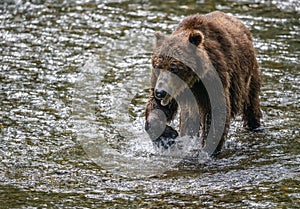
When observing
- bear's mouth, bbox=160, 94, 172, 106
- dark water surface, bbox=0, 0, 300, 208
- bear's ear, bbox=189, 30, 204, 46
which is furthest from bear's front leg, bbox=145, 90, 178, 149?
bear's ear, bbox=189, 30, 204, 46

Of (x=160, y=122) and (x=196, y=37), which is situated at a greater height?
(x=196, y=37)

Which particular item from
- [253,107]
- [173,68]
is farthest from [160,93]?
[253,107]

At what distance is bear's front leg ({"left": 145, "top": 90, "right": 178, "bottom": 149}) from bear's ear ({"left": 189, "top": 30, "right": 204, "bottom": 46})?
94cm

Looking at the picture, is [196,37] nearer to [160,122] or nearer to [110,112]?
[160,122]

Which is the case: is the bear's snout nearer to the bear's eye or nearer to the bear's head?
the bear's head

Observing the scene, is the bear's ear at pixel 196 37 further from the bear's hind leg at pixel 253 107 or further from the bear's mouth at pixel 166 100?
the bear's hind leg at pixel 253 107

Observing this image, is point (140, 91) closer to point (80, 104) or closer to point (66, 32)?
point (80, 104)

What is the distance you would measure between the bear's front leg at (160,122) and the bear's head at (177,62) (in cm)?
43

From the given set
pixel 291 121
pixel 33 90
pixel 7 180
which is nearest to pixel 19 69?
pixel 33 90

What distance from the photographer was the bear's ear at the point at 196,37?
7982 mm

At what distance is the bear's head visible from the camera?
799cm

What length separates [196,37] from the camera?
8.02m

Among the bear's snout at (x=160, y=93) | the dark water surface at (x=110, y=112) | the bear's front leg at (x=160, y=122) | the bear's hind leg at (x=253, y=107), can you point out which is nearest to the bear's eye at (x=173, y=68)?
the bear's snout at (x=160, y=93)

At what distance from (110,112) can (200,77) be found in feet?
7.83
